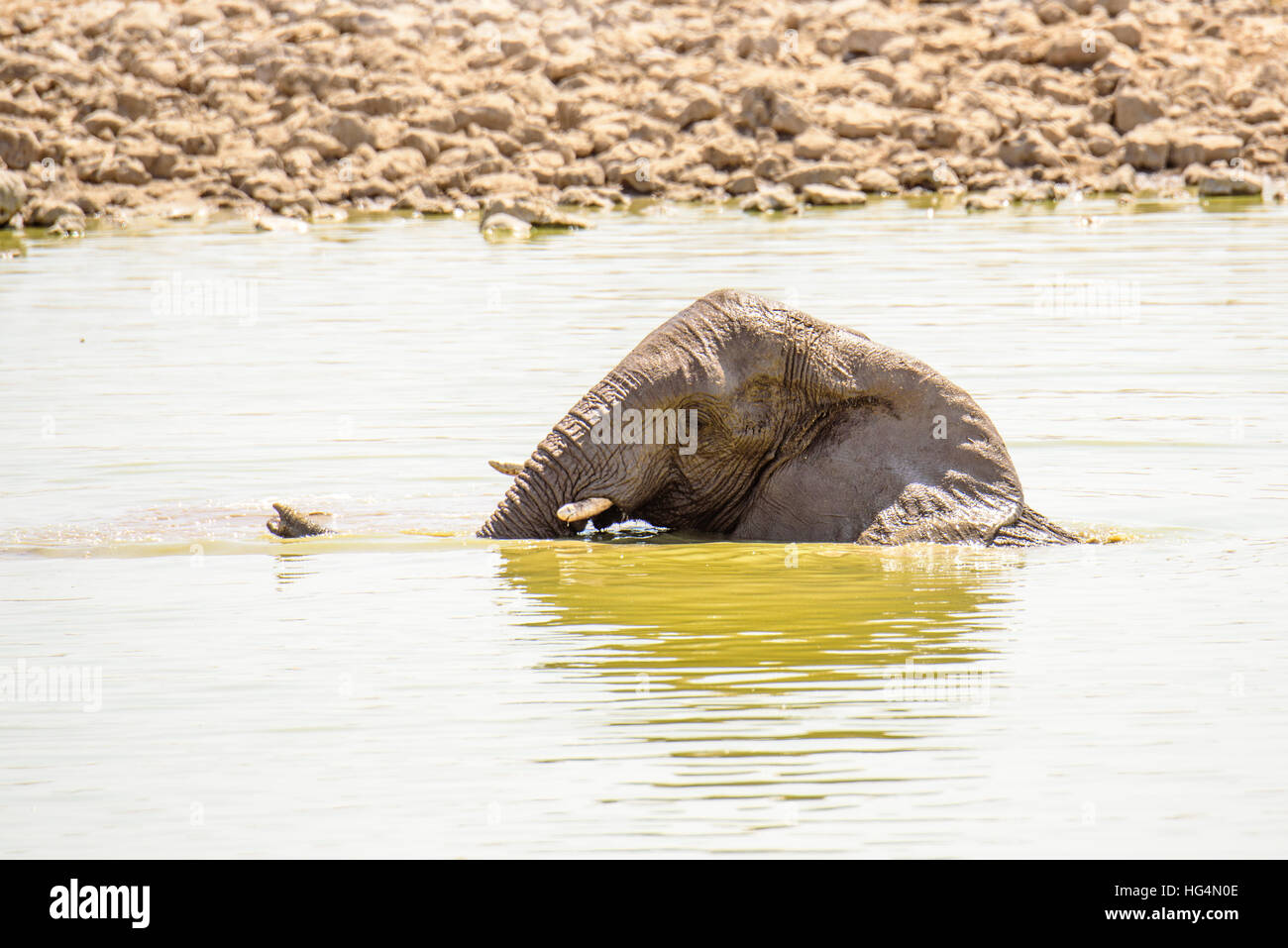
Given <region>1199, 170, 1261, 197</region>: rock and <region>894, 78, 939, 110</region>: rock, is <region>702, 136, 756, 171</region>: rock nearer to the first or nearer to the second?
<region>894, 78, 939, 110</region>: rock

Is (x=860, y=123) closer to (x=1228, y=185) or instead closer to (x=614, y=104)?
(x=614, y=104)

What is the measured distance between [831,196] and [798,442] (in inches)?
1080

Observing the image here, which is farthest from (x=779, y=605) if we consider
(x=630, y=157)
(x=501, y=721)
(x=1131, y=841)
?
(x=630, y=157)

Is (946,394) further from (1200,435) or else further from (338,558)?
(1200,435)

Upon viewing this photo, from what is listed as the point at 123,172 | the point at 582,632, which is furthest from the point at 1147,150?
the point at 582,632

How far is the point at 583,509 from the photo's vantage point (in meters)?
9.58

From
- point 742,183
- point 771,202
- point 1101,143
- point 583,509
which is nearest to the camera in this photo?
point 583,509

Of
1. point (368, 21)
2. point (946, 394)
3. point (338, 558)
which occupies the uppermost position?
point (368, 21)

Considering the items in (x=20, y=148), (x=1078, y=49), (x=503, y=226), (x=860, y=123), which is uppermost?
(x=1078, y=49)

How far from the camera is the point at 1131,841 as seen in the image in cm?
577

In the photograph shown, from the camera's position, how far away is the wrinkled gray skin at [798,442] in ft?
32.3

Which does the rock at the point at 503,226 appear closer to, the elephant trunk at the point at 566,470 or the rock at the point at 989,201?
the rock at the point at 989,201

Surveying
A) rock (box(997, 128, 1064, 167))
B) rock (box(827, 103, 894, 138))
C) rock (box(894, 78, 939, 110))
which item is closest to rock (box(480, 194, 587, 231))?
rock (box(827, 103, 894, 138))

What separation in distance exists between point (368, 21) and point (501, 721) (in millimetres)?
40910
